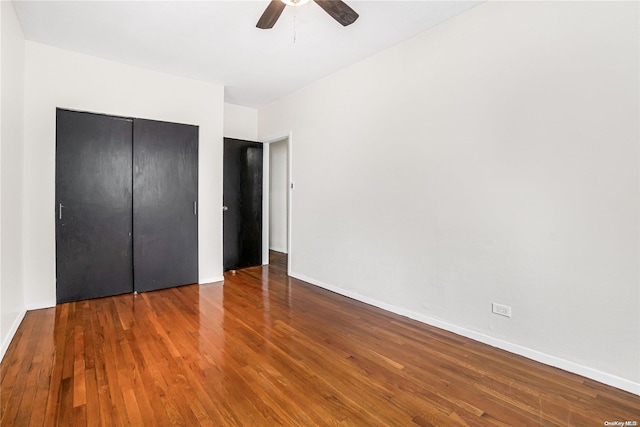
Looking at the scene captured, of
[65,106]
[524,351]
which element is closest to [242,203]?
[65,106]

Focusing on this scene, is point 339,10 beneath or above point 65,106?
above

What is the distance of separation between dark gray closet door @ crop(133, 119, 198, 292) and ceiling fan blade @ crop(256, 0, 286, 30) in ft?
7.31

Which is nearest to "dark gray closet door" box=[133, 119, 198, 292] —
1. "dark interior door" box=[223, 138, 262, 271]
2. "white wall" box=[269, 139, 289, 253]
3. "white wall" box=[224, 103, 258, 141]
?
"dark interior door" box=[223, 138, 262, 271]

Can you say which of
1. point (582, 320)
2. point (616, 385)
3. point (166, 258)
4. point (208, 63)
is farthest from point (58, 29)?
point (616, 385)

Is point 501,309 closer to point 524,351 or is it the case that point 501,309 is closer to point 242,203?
point 524,351

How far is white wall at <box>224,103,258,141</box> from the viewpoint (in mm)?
5246

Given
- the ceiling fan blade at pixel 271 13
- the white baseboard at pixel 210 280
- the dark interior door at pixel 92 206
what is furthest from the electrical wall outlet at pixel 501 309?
the dark interior door at pixel 92 206

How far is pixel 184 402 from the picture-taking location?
177cm

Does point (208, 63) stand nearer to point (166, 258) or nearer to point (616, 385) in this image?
point (166, 258)

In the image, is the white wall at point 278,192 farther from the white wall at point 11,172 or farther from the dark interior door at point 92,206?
the white wall at point 11,172

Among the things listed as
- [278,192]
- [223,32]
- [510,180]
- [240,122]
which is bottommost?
[510,180]

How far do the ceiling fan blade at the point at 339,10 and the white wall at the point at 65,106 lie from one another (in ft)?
8.71

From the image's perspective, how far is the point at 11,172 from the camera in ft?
8.74

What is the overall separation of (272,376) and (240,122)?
445 centimetres
